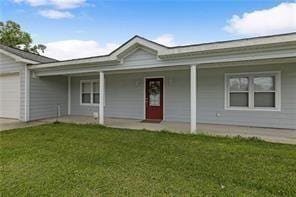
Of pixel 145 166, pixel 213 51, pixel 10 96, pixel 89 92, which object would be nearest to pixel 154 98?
pixel 89 92

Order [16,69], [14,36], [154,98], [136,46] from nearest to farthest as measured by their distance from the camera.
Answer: [136,46], [154,98], [16,69], [14,36]

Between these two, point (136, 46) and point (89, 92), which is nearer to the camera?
point (136, 46)

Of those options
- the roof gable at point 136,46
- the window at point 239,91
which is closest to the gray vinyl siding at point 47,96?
the roof gable at point 136,46

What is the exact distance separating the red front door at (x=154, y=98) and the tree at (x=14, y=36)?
23339mm

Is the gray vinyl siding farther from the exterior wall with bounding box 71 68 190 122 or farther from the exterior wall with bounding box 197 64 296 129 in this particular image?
the exterior wall with bounding box 197 64 296 129

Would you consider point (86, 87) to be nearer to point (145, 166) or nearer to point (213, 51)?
point (213, 51)

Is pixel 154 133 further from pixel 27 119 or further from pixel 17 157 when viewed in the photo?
pixel 27 119

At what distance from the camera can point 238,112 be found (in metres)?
8.90

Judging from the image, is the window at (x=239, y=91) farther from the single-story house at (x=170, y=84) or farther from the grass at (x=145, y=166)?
the grass at (x=145, y=166)

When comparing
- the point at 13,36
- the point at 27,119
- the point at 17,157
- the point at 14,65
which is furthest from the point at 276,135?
the point at 13,36

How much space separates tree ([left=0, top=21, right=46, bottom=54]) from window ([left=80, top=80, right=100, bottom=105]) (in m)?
19.4

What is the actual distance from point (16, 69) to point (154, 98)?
703 cm

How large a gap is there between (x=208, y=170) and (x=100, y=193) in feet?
6.43

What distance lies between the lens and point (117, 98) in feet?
38.8
